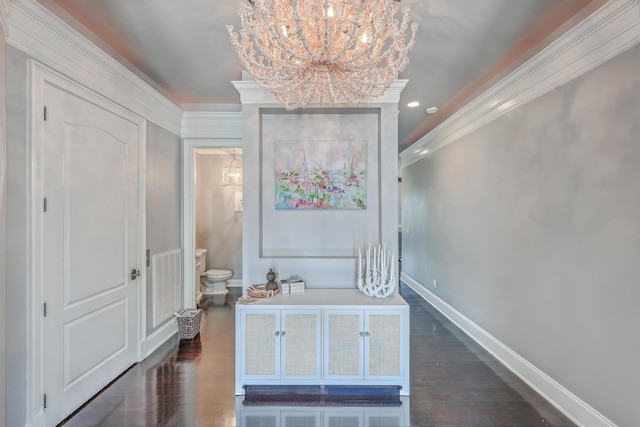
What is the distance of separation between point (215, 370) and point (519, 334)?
9.03 ft

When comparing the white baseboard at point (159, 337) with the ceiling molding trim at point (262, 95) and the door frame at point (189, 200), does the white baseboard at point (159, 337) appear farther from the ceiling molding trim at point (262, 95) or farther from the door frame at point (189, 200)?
the ceiling molding trim at point (262, 95)

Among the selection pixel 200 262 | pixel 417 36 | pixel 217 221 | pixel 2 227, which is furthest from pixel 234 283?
pixel 417 36

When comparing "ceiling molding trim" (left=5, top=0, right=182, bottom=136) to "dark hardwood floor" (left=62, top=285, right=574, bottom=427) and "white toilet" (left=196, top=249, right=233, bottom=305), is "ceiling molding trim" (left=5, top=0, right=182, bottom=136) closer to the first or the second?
"dark hardwood floor" (left=62, top=285, right=574, bottom=427)

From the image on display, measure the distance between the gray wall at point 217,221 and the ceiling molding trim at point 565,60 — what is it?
429 centimetres

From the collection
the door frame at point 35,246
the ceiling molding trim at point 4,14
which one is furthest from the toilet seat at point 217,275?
the ceiling molding trim at point 4,14

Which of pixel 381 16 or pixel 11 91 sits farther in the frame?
pixel 11 91

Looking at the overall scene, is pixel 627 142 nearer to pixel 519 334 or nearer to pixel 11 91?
pixel 519 334

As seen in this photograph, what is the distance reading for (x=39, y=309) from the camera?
1851 millimetres

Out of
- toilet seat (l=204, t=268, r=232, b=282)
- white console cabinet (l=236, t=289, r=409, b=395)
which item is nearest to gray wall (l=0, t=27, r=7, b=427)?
white console cabinet (l=236, t=289, r=409, b=395)

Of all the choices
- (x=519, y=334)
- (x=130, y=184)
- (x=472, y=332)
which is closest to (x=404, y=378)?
(x=519, y=334)

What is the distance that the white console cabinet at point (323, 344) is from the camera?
2271 millimetres

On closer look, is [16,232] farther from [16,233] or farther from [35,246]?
[35,246]

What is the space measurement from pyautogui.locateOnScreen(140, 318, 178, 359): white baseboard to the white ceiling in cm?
265

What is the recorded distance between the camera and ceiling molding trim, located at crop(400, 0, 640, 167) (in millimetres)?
1678
